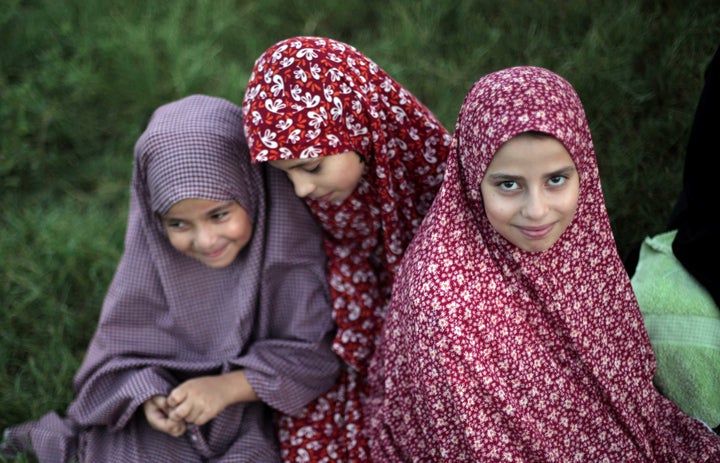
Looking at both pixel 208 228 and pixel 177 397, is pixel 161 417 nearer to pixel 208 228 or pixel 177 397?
pixel 177 397

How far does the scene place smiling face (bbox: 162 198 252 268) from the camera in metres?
2.57

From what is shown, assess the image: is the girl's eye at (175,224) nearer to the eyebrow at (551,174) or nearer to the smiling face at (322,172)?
the smiling face at (322,172)

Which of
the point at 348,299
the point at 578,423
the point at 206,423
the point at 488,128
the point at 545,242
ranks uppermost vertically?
the point at 488,128

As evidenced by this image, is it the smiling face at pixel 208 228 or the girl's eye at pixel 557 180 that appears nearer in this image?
the girl's eye at pixel 557 180

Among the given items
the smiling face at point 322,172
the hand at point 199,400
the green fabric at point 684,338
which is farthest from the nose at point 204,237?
the green fabric at point 684,338

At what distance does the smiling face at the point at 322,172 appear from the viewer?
2.42 meters

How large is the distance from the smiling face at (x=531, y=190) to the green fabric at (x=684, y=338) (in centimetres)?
61

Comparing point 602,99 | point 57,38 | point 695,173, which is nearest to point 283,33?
point 57,38

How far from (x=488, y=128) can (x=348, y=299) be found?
1030 millimetres

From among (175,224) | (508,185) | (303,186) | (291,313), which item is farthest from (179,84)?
(508,185)

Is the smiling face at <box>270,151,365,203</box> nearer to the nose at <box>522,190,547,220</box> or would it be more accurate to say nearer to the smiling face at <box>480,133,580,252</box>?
the smiling face at <box>480,133,580,252</box>

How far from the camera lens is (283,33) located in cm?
462

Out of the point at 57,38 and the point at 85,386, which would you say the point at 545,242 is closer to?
the point at 85,386

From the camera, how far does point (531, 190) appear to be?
1991 mm
